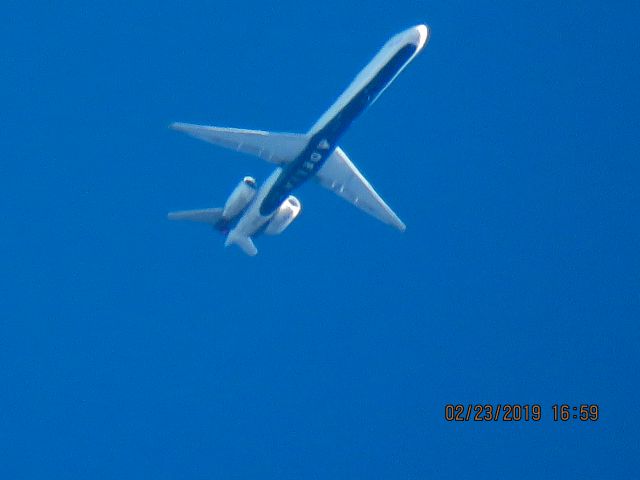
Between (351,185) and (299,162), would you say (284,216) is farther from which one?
(299,162)

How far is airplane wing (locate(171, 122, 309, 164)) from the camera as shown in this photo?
3925 cm

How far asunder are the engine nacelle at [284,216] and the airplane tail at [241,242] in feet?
3.49

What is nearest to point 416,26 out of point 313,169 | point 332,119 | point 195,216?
point 332,119

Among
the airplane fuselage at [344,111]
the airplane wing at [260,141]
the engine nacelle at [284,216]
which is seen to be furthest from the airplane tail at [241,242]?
the airplane wing at [260,141]

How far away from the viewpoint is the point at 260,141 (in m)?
39.6

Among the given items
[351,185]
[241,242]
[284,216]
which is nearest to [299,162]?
[351,185]

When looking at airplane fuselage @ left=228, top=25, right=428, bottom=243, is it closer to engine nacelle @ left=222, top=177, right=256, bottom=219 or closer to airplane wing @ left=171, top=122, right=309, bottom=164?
airplane wing @ left=171, top=122, right=309, bottom=164

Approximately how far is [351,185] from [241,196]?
5.39m

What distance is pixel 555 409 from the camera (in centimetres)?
5019

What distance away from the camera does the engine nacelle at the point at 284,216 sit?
4381cm

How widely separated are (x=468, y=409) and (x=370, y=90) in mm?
18576

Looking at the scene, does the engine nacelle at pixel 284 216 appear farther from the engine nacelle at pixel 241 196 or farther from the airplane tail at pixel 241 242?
the engine nacelle at pixel 241 196

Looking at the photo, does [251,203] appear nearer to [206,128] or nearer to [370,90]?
[206,128]

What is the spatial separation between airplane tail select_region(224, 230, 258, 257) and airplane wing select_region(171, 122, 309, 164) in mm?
5929
